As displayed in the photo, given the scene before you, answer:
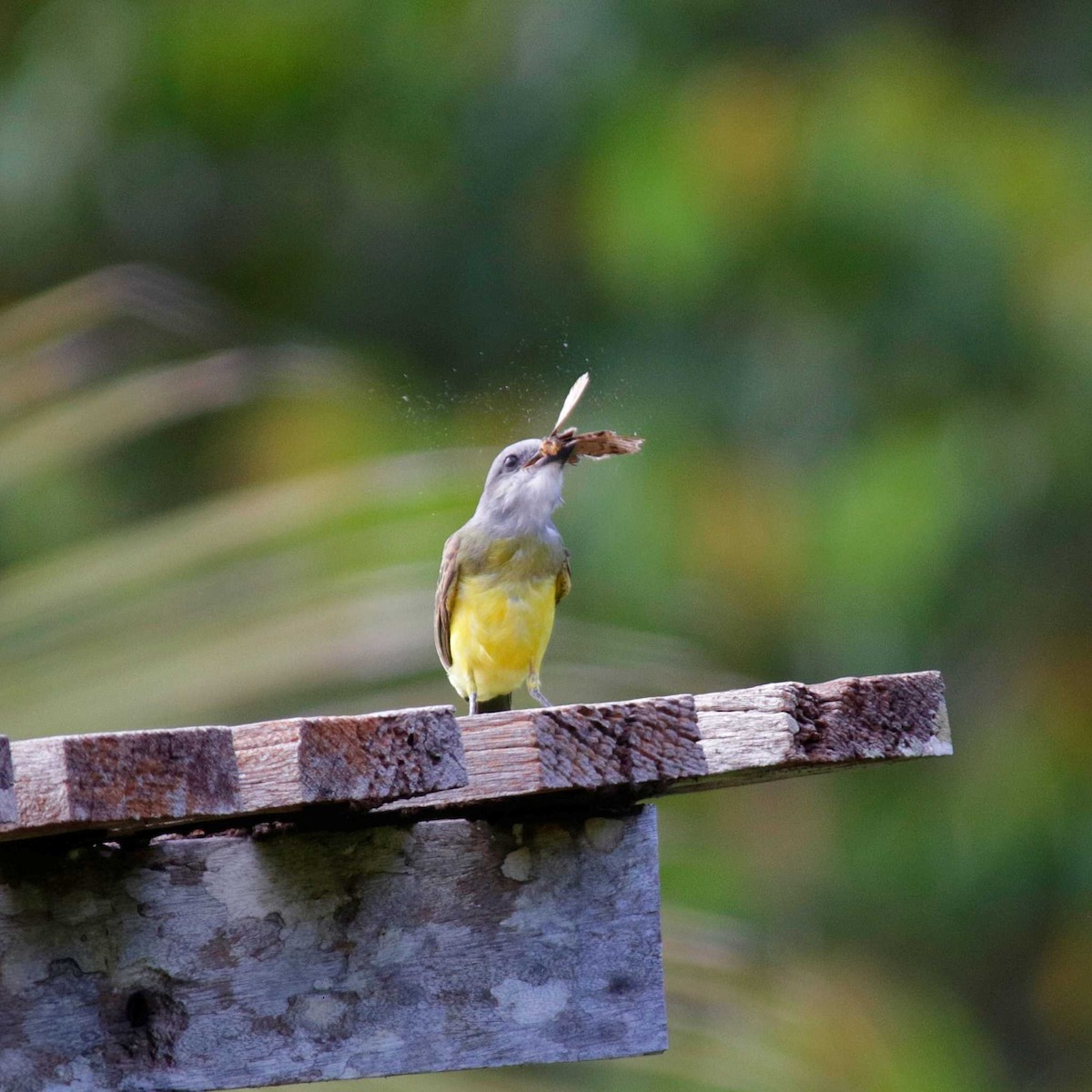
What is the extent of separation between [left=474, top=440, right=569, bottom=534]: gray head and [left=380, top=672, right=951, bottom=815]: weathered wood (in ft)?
4.27

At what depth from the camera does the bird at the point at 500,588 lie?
16.7ft

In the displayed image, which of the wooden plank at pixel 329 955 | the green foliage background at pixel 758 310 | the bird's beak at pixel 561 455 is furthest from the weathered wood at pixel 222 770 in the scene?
the green foliage background at pixel 758 310

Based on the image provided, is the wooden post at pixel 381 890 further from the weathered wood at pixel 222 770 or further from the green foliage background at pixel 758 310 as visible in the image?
the green foliage background at pixel 758 310

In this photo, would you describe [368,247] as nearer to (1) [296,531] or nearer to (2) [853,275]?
(2) [853,275]

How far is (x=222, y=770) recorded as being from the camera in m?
2.79

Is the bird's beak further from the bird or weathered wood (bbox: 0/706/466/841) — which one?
weathered wood (bbox: 0/706/466/841)

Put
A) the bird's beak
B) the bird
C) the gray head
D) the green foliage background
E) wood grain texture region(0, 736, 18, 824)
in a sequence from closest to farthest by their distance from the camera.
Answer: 1. wood grain texture region(0, 736, 18, 824)
2. the bird's beak
3. the gray head
4. the bird
5. the green foliage background

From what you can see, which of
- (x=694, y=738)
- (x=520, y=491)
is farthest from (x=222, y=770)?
(x=520, y=491)

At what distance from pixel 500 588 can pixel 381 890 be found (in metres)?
1.83

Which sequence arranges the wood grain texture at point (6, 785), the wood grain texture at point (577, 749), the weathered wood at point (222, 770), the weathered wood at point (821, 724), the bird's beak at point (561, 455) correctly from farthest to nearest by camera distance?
the bird's beak at point (561, 455)
the weathered wood at point (821, 724)
the wood grain texture at point (577, 749)
the weathered wood at point (222, 770)
the wood grain texture at point (6, 785)

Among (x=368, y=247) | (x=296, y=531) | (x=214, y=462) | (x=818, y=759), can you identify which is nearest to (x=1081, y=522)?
(x=368, y=247)

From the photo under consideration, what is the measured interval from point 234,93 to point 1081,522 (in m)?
6.96

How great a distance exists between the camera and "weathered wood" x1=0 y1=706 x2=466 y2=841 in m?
2.61

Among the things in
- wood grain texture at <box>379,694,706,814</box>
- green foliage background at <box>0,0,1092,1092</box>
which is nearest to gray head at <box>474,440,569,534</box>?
wood grain texture at <box>379,694,706,814</box>
